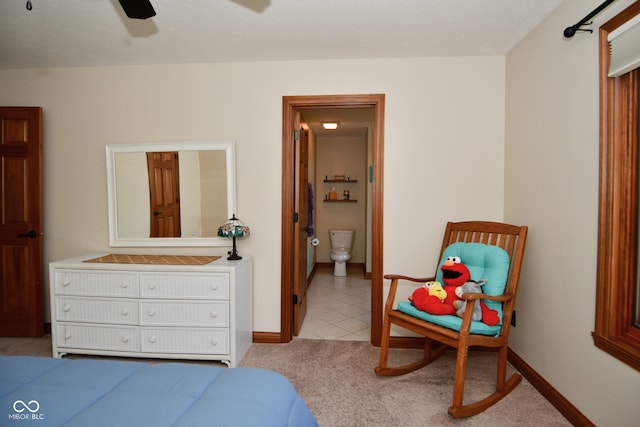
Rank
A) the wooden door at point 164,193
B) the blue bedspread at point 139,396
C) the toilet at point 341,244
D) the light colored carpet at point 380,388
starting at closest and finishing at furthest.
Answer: the blue bedspread at point 139,396 < the light colored carpet at point 380,388 < the wooden door at point 164,193 < the toilet at point 341,244

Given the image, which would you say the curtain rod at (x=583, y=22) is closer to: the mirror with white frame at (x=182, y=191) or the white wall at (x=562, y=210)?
the white wall at (x=562, y=210)

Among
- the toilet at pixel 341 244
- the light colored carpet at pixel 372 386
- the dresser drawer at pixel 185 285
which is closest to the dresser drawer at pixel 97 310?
the dresser drawer at pixel 185 285

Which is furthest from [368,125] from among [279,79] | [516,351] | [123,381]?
[123,381]

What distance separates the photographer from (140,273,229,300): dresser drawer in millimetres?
2453

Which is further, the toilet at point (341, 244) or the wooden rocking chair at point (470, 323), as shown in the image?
the toilet at point (341, 244)

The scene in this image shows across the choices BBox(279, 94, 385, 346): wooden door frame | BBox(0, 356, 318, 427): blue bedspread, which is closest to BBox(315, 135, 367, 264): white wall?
BBox(279, 94, 385, 346): wooden door frame

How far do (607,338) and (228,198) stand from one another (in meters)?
2.68

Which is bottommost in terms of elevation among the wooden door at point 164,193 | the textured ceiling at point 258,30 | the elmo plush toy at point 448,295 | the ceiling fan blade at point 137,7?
the elmo plush toy at point 448,295

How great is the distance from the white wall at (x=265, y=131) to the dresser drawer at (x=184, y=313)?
1.72ft

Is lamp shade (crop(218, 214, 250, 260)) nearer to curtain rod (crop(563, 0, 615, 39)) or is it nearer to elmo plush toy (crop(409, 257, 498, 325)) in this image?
elmo plush toy (crop(409, 257, 498, 325))

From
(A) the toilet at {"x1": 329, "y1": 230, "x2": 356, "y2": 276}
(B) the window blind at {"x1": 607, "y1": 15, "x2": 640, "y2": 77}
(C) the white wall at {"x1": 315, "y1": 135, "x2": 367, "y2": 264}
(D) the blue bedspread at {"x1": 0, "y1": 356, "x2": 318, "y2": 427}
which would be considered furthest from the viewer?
(C) the white wall at {"x1": 315, "y1": 135, "x2": 367, "y2": 264}

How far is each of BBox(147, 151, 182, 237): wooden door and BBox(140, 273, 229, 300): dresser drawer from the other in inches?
23.4

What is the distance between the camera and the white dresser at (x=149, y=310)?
96.7 inches

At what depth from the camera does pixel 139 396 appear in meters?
1.03
